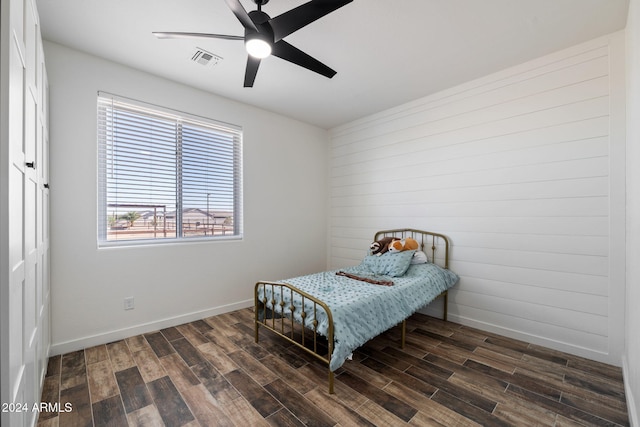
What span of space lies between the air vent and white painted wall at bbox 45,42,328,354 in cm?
63

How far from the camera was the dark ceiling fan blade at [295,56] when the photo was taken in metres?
1.93

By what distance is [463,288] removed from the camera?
10.2ft

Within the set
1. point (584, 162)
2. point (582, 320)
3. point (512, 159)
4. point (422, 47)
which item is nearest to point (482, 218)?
point (512, 159)

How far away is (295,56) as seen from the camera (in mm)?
2059

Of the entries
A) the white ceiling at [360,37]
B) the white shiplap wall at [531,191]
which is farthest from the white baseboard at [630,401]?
the white ceiling at [360,37]

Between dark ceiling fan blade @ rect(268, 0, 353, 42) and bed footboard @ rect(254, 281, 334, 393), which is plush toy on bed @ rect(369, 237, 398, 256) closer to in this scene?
bed footboard @ rect(254, 281, 334, 393)

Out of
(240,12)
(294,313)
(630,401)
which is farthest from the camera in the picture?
(294,313)

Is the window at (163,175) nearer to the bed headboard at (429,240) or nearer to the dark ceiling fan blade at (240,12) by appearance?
the dark ceiling fan blade at (240,12)

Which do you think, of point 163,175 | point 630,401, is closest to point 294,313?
point 163,175

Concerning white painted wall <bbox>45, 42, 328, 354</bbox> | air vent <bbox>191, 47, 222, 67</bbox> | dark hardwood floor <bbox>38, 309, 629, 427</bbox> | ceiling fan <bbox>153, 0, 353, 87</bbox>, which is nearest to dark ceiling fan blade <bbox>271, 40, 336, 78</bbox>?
ceiling fan <bbox>153, 0, 353, 87</bbox>

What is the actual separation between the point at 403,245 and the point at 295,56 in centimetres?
231

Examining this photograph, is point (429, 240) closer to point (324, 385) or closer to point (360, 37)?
point (324, 385)

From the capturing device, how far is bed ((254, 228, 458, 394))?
2.00 meters

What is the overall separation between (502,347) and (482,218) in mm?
1272
